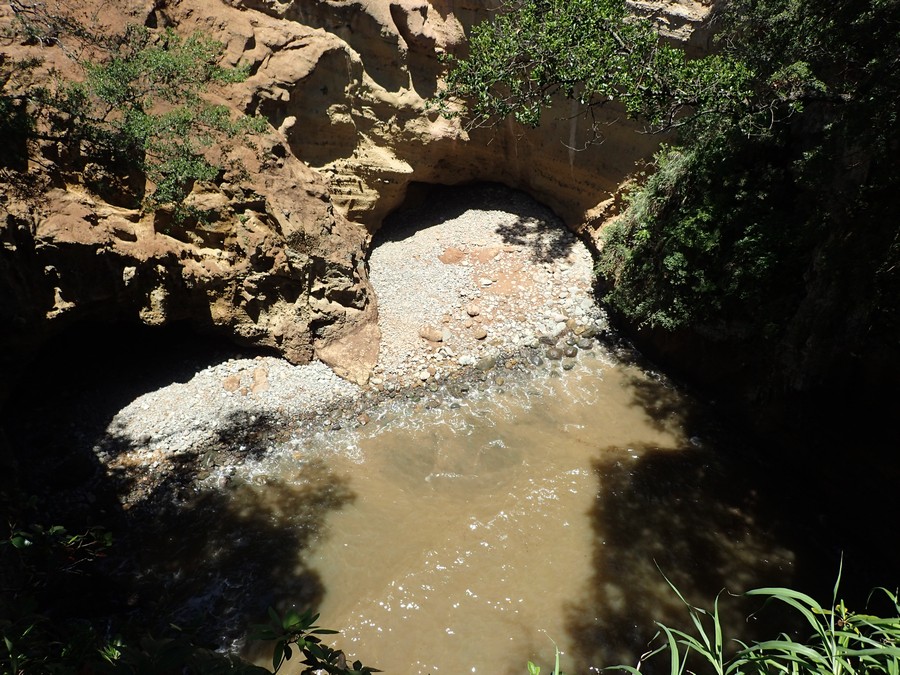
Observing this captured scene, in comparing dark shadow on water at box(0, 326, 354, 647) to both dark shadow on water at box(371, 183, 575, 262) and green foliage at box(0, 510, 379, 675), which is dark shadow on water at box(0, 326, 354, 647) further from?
dark shadow on water at box(371, 183, 575, 262)

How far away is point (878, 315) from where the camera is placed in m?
6.09

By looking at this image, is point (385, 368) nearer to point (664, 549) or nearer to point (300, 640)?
point (664, 549)

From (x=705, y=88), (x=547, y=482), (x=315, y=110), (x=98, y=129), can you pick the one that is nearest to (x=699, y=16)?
(x=705, y=88)

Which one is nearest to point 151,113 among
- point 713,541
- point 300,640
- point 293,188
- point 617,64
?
point 293,188

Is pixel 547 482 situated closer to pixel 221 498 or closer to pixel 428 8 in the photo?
pixel 221 498

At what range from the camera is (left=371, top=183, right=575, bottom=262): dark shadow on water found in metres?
11.7

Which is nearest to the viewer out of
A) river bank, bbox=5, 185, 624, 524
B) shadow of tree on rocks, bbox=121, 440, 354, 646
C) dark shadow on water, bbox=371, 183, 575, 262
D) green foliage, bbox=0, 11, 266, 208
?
shadow of tree on rocks, bbox=121, 440, 354, 646

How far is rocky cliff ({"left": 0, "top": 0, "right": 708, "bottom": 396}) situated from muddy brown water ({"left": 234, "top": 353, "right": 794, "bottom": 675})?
231 centimetres

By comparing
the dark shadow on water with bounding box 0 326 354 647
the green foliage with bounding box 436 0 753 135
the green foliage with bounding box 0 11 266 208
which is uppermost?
the green foliage with bounding box 436 0 753 135

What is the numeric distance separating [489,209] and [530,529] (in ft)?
26.5

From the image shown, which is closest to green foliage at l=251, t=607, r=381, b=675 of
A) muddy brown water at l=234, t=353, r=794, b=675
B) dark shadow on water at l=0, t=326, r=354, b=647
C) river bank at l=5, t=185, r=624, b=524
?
muddy brown water at l=234, t=353, r=794, b=675

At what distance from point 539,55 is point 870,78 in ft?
13.4

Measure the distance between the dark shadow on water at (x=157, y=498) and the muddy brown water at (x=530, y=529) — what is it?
32 cm

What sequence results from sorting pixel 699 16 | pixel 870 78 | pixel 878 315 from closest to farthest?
1. pixel 870 78
2. pixel 878 315
3. pixel 699 16
